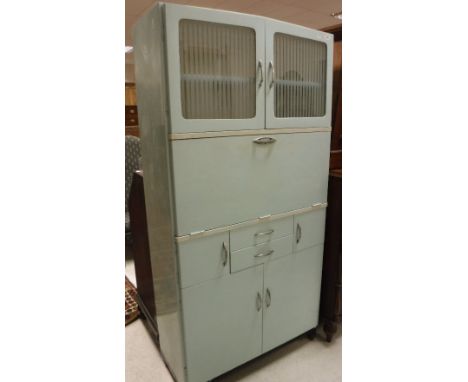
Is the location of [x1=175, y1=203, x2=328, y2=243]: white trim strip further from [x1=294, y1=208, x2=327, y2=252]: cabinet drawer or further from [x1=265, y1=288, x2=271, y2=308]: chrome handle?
[x1=265, y1=288, x2=271, y2=308]: chrome handle

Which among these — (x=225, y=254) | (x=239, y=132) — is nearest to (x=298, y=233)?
(x=225, y=254)

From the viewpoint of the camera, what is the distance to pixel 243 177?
1.56 m

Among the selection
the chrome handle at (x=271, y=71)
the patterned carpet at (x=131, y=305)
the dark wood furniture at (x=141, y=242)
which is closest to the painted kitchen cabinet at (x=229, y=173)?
the chrome handle at (x=271, y=71)

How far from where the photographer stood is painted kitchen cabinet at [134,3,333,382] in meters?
1.38

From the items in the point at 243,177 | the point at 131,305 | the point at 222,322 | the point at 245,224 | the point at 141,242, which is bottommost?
the point at 131,305

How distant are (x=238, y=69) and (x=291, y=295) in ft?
4.22

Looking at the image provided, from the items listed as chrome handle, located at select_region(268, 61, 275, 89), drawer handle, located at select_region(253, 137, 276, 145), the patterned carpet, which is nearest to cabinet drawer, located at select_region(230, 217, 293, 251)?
drawer handle, located at select_region(253, 137, 276, 145)

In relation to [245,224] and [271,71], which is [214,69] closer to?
[271,71]

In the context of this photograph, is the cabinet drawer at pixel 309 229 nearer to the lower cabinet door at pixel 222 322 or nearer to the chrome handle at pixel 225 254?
the lower cabinet door at pixel 222 322

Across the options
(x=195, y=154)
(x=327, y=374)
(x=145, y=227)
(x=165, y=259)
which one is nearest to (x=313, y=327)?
(x=327, y=374)

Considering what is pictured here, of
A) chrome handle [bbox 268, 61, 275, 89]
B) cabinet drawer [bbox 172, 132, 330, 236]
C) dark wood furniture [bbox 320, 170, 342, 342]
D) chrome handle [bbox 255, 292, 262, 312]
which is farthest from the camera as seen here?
dark wood furniture [bbox 320, 170, 342, 342]

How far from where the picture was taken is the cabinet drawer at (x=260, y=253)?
164cm

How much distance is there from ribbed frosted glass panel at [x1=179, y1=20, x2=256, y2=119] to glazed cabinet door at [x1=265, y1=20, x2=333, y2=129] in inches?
4.0

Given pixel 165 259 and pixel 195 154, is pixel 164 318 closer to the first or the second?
pixel 165 259
